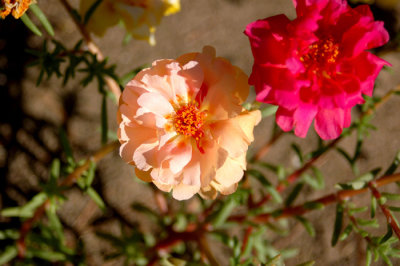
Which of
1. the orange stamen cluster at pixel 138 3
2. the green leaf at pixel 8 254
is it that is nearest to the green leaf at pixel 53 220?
the green leaf at pixel 8 254

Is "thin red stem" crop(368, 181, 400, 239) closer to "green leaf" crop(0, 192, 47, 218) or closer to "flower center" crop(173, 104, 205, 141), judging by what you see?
"flower center" crop(173, 104, 205, 141)

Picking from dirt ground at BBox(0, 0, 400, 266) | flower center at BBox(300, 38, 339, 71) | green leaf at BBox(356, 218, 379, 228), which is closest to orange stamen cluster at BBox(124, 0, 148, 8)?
flower center at BBox(300, 38, 339, 71)

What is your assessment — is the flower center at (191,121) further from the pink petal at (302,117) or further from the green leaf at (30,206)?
the green leaf at (30,206)

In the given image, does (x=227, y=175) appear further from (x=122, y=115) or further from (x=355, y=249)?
(x=355, y=249)

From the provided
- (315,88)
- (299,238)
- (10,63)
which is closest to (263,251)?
(299,238)

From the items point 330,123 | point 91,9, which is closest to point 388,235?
point 330,123
